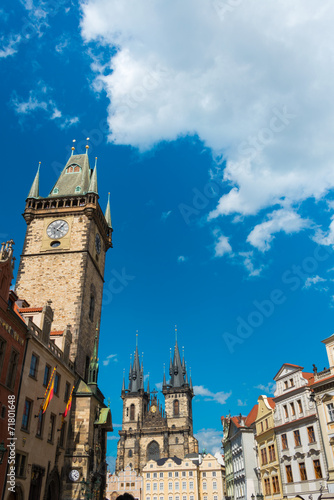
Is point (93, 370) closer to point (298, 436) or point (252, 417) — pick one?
point (298, 436)

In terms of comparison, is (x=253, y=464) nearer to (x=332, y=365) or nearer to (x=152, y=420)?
(x=332, y=365)

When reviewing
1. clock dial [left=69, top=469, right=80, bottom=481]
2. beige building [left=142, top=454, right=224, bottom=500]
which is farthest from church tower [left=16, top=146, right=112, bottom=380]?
beige building [left=142, top=454, right=224, bottom=500]

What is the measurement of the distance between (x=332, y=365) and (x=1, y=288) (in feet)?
74.9

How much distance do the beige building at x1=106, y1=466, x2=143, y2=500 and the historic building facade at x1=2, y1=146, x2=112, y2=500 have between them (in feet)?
238

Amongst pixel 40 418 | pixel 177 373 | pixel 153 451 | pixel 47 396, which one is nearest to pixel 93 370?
pixel 40 418

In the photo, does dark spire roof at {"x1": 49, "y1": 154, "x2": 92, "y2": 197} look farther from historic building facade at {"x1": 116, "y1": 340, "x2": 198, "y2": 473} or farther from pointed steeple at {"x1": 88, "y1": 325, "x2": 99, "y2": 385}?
historic building facade at {"x1": 116, "y1": 340, "x2": 198, "y2": 473}

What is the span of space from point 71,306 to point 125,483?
81.8m

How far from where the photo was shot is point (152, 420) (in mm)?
121438

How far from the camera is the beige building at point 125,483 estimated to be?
101m

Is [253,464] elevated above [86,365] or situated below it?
below

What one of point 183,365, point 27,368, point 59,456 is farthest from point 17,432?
point 183,365

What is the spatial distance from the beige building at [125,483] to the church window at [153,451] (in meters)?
11.0

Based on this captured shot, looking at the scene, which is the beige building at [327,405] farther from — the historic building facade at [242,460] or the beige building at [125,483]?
the beige building at [125,483]

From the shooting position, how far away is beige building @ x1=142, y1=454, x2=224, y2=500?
94.6 m
